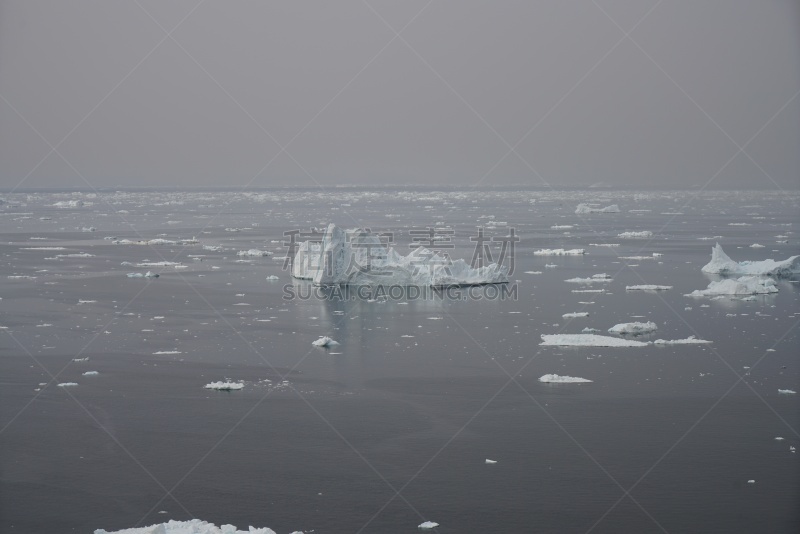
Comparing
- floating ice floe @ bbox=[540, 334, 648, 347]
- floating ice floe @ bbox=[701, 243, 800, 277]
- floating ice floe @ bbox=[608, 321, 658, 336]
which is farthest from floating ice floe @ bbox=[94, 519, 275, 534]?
floating ice floe @ bbox=[701, 243, 800, 277]

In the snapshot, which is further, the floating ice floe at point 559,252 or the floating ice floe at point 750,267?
the floating ice floe at point 559,252

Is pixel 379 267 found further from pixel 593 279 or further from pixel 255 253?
pixel 255 253

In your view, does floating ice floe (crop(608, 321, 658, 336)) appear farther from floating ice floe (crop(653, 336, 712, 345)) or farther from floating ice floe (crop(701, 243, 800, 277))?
floating ice floe (crop(701, 243, 800, 277))

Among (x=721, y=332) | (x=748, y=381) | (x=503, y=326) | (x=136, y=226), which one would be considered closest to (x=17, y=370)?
(x=503, y=326)

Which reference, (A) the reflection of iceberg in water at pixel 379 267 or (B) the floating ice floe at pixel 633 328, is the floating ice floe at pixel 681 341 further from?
(A) the reflection of iceberg in water at pixel 379 267

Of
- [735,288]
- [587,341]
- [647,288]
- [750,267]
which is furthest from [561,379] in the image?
[750,267]

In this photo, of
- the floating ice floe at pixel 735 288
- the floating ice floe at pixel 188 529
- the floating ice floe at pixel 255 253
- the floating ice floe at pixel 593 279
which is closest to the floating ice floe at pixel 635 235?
the floating ice floe at pixel 593 279
